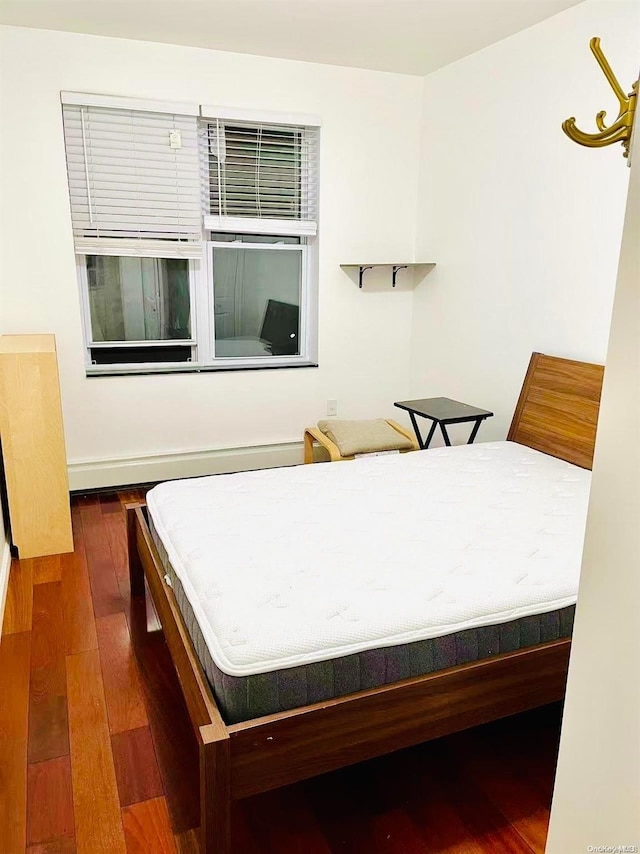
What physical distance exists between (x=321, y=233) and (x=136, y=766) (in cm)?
318

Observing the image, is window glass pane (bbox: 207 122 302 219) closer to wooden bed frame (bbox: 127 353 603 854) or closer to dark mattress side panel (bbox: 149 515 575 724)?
wooden bed frame (bbox: 127 353 603 854)

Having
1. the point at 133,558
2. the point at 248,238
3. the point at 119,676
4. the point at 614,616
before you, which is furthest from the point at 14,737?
the point at 248,238

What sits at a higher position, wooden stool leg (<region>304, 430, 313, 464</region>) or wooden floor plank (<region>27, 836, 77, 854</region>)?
wooden stool leg (<region>304, 430, 313, 464</region>)

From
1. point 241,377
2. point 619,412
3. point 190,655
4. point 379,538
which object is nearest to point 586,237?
point 379,538

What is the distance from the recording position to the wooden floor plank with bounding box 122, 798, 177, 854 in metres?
1.53

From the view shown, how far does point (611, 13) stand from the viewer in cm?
262

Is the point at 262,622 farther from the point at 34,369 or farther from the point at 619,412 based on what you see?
the point at 34,369

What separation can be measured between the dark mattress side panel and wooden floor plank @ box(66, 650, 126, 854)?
1.64ft

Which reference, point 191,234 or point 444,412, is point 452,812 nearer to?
point 444,412

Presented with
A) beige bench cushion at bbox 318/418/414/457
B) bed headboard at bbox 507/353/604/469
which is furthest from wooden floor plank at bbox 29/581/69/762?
bed headboard at bbox 507/353/604/469

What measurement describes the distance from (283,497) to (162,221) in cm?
212

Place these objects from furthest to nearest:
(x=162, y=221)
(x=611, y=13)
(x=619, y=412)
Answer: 1. (x=162, y=221)
2. (x=611, y=13)
3. (x=619, y=412)

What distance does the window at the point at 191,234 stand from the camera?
11.4 ft

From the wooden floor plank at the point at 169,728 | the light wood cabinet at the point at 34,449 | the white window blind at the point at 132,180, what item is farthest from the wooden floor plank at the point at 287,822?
the white window blind at the point at 132,180
